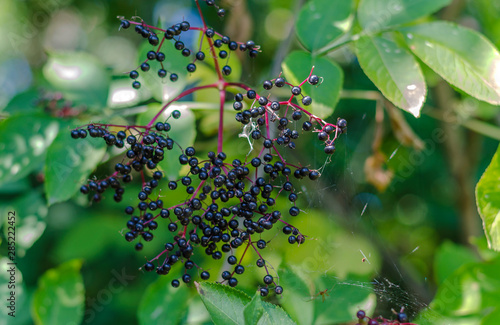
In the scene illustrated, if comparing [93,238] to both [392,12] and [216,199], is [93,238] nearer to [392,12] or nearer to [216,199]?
[216,199]

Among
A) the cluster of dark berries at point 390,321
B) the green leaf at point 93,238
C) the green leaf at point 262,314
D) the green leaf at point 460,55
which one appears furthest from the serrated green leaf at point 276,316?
the green leaf at point 93,238

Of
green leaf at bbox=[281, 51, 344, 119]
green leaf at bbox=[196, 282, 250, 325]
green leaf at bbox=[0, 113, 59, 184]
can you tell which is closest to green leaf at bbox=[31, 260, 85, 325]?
green leaf at bbox=[0, 113, 59, 184]

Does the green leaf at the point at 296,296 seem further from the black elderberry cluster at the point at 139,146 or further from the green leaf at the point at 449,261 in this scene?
the green leaf at the point at 449,261

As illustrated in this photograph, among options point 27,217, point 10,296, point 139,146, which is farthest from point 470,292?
point 10,296

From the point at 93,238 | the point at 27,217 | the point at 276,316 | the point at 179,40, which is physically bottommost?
the point at 93,238

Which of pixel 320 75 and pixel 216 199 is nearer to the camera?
pixel 216 199

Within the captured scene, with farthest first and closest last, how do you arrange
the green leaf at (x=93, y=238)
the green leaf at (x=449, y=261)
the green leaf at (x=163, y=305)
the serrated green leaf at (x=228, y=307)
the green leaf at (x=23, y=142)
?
the green leaf at (x=93, y=238) → the green leaf at (x=449, y=261) → the green leaf at (x=23, y=142) → the green leaf at (x=163, y=305) → the serrated green leaf at (x=228, y=307)

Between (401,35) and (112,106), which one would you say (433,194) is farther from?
(112,106)
